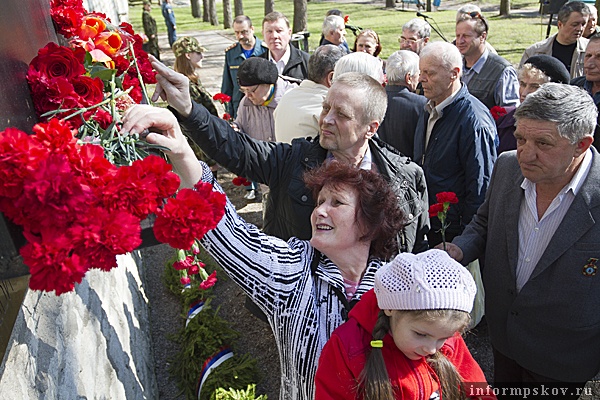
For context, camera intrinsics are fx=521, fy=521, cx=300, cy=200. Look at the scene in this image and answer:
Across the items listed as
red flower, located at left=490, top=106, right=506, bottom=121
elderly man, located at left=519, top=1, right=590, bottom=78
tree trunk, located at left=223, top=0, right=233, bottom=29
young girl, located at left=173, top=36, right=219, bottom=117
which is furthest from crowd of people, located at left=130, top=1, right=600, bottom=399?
tree trunk, located at left=223, top=0, right=233, bottom=29

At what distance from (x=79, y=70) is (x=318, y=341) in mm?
1306

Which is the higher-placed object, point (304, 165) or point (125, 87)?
point (125, 87)

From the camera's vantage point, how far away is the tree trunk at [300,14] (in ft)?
50.9

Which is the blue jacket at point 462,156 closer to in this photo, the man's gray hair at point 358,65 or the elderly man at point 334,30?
the man's gray hair at point 358,65

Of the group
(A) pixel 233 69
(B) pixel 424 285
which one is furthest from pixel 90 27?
(A) pixel 233 69

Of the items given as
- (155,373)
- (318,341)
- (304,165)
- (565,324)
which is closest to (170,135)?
(318,341)

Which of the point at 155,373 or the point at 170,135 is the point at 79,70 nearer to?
the point at 170,135

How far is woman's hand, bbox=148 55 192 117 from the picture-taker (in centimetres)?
204

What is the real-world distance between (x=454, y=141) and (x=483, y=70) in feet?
6.55

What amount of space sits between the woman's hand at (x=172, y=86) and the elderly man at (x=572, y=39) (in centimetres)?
484

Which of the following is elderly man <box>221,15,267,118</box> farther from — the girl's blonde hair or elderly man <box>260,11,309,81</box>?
the girl's blonde hair

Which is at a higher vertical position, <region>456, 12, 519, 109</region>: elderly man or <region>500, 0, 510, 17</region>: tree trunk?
<region>456, 12, 519, 109</region>: elderly man

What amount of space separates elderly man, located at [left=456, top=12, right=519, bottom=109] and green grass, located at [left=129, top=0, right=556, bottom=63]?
929 centimetres

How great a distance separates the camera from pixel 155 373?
4090mm
